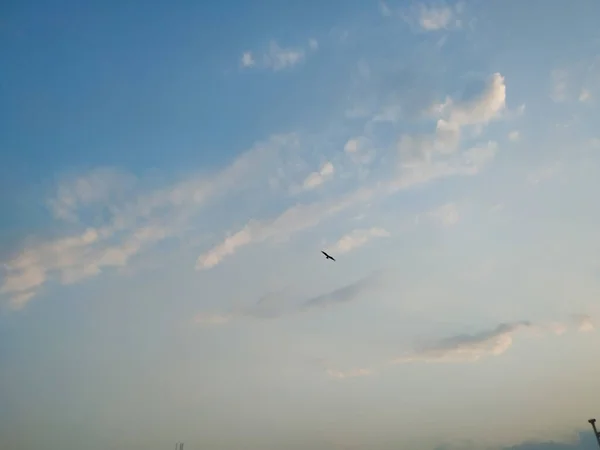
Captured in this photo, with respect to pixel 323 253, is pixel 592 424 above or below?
below

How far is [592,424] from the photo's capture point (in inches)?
2072

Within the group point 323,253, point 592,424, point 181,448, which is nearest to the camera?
point 592,424

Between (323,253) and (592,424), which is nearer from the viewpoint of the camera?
(592,424)

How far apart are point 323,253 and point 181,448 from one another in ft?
447

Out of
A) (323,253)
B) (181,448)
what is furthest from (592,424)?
(181,448)

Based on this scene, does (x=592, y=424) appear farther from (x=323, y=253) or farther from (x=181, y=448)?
(x=181, y=448)

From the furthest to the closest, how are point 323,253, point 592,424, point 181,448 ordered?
point 181,448
point 323,253
point 592,424

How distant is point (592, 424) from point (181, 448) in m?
146

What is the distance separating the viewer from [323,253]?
57.3 meters

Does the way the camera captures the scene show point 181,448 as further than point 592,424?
Yes

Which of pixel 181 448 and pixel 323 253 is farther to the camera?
pixel 181 448

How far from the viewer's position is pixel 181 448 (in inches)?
5925

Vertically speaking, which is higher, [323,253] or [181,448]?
[323,253]

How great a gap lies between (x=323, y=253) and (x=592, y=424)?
146 ft
